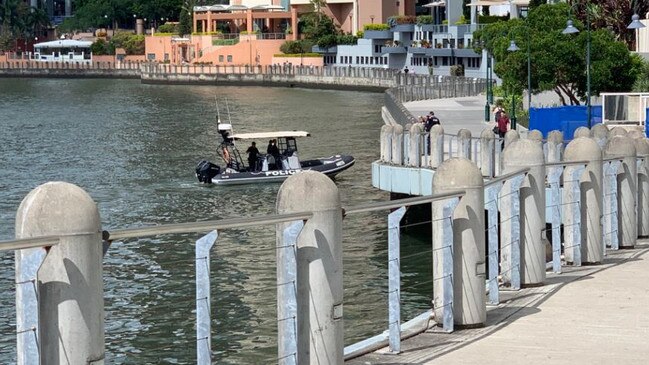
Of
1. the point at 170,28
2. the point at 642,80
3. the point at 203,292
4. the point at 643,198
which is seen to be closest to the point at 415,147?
the point at 643,198

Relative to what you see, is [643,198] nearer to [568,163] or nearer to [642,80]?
[568,163]

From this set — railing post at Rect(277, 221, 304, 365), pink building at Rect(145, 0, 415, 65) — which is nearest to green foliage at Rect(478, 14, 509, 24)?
pink building at Rect(145, 0, 415, 65)

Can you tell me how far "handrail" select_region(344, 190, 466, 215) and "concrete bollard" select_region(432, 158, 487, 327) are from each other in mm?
102

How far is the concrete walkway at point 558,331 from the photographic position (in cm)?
1127

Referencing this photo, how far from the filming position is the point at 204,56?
16275cm

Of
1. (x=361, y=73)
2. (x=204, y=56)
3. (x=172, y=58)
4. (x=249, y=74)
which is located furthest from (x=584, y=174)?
(x=172, y=58)

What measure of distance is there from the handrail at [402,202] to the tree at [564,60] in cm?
4053

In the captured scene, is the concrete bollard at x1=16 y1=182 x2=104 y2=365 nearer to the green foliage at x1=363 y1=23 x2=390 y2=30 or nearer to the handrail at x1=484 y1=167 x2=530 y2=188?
the handrail at x1=484 y1=167 x2=530 y2=188

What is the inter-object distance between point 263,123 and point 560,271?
68.6 metres

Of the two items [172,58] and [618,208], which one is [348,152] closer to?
[618,208]

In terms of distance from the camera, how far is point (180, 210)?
137ft

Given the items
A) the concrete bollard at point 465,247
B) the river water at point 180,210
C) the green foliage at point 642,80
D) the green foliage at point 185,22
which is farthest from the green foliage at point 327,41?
the concrete bollard at point 465,247

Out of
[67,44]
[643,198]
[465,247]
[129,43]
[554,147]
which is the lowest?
[67,44]

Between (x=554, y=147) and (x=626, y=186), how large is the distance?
8.54 meters
